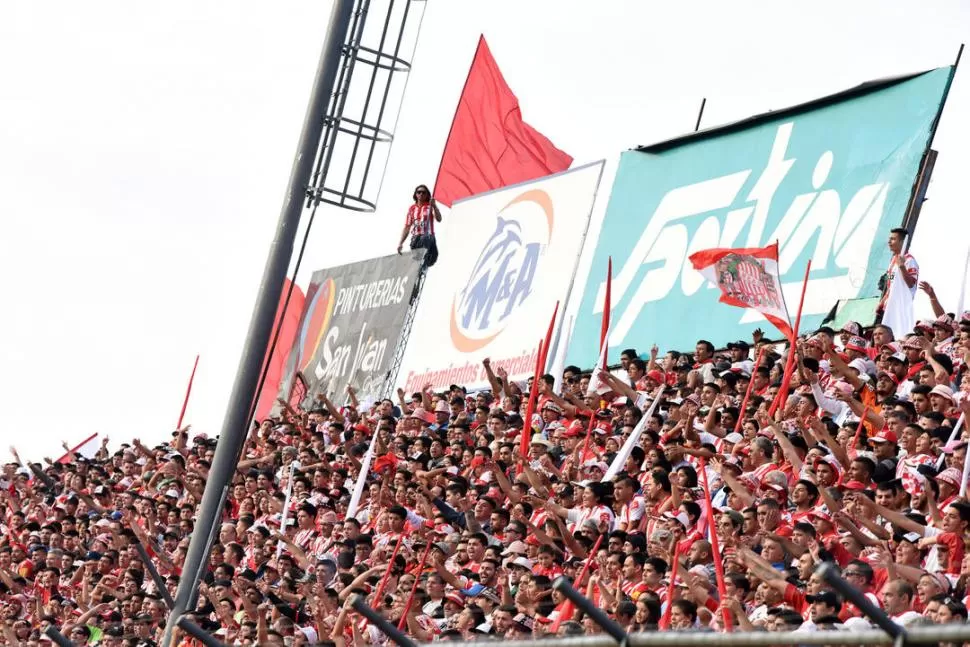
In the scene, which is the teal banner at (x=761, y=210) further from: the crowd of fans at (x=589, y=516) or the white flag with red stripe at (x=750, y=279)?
the white flag with red stripe at (x=750, y=279)

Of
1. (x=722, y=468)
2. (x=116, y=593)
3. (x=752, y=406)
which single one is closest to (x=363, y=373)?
(x=116, y=593)

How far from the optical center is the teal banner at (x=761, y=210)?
15609 millimetres

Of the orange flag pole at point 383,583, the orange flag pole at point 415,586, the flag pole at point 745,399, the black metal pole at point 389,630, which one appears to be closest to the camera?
the black metal pole at point 389,630

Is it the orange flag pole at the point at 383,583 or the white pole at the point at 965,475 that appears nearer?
the white pole at the point at 965,475

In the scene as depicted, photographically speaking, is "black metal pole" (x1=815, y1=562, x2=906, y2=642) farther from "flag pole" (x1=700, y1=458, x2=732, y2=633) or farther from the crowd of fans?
"flag pole" (x1=700, y1=458, x2=732, y2=633)

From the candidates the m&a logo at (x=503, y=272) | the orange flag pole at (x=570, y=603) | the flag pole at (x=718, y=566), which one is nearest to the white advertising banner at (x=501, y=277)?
the m&a logo at (x=503, y=272)

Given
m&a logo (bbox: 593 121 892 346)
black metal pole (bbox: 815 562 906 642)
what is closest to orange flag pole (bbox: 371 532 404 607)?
m&a logo (bbox: 593 121 892 346)

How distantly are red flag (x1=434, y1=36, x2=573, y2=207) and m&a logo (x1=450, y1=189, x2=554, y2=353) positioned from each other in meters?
1.75

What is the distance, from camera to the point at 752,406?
40.3 ft

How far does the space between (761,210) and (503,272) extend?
4.18m

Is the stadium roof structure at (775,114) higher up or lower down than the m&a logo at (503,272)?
higher up

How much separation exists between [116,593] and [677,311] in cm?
659

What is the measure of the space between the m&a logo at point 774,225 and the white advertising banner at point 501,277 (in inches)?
22.9

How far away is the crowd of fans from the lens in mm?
9000
